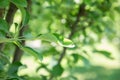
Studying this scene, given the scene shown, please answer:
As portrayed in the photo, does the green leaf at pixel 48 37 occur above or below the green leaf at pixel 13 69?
below

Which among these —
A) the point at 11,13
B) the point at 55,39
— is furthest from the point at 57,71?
the point at 55,39

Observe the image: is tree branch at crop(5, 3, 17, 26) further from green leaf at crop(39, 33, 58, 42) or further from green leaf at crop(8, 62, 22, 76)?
green leaf at crop(39, 33, 58, 42)

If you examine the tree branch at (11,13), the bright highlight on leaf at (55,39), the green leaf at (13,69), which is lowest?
the bright highlight on leaf at (55,39)

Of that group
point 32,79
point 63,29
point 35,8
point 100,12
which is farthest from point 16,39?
point 35,8

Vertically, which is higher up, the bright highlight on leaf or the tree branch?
the tree branch

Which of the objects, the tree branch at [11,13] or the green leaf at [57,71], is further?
the green leaf at [57,71]

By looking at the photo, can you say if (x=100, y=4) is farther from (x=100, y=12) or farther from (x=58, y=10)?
(x=58, y=10)

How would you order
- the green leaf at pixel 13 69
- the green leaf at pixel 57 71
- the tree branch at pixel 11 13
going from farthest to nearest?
the green leaf at pixel 57 71, the tree branch at pixel 11 13, the green leaf at pixel 13 69

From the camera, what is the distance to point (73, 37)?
172cm

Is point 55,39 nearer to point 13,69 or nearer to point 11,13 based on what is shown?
point 13,69

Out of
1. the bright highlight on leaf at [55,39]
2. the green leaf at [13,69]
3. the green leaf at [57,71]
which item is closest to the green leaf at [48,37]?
the bright highlight on leaf at [55,39]

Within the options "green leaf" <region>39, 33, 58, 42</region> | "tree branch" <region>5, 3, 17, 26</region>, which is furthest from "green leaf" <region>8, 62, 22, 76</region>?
"green leaf" <region>39, 33, 58, 42</region>

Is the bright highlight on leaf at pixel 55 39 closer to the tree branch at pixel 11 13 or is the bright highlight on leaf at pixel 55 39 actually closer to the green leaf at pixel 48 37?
the green leaf at pixel 48 37

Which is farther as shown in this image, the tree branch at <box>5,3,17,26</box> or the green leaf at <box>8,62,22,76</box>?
the tree branch at <box>5,3,17,26</box>
